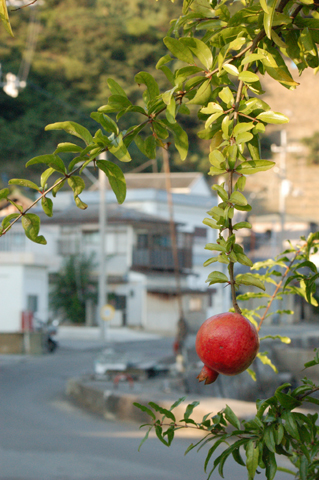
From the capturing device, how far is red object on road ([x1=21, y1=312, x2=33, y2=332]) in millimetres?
17291

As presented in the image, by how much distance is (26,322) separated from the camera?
1739cm

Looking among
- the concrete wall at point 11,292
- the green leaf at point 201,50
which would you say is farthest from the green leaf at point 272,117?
the concrete wall at point 11,292

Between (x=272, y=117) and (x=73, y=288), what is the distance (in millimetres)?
25857

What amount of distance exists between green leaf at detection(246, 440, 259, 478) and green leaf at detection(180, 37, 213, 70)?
23.8 inches

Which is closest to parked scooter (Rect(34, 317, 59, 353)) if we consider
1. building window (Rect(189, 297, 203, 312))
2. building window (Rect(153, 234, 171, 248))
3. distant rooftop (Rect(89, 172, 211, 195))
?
building window (Rect(153, 234, 171, 248))

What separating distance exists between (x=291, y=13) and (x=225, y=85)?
0.15 meters

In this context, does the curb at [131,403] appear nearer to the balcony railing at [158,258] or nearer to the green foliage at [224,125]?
the green foliage at [224,125]

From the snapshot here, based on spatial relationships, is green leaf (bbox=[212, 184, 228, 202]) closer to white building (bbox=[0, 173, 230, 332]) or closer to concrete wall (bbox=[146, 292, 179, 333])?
white building (bbox=[0, 173, 230, 332])

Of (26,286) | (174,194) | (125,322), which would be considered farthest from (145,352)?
(174,194)

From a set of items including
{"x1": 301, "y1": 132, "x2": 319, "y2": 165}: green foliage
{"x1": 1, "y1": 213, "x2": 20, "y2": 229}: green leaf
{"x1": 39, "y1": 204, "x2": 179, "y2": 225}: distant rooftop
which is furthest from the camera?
{"x1": 301, "y1": 132, "x2": 319, "y2": 165}: green foliage

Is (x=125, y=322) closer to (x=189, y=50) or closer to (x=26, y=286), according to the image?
(x=26, y=286)

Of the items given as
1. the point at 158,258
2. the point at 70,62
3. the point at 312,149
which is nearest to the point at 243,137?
the point at 158,258

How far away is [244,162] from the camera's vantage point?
32.1 inches

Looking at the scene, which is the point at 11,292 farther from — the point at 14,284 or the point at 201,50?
the point at 201,50
